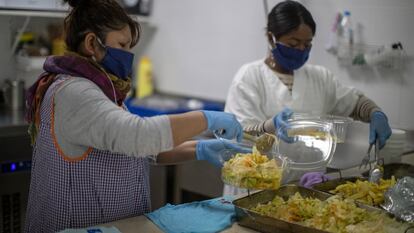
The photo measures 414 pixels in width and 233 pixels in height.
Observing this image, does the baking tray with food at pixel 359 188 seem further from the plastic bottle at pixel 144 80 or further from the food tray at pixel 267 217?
the plastic bottle at pixel 144 80

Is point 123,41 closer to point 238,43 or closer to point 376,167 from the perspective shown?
point 376,167

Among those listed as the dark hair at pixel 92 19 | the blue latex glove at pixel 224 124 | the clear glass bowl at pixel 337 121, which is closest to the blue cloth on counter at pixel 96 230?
the blue latex glove at pixel 224 124

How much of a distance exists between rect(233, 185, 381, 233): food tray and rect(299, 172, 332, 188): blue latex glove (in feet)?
0.49

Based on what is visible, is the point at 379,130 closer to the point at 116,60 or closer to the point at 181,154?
the point at 181,154

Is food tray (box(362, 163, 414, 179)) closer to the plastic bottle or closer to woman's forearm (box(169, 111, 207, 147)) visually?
woman's forearm (box(169, 111, 207, 147))

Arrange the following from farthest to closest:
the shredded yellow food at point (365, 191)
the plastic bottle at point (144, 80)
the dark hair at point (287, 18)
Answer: the plastic bottle at point (144, 80) → the dark hair at point (287, 18) → the shredded yellow food at point (365, 191)

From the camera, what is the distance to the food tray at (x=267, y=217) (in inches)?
54.9

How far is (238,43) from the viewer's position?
10.6ft

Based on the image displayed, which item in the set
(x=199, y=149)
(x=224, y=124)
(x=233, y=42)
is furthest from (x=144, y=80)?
(x=224, y=124)

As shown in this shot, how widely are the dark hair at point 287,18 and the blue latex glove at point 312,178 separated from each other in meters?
0.56

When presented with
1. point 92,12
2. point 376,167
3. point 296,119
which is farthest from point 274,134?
point 92,12

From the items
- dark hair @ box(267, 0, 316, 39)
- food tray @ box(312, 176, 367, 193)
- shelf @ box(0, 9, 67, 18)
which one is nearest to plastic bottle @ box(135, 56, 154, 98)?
shelf @ box(0, 9, 67, 18)

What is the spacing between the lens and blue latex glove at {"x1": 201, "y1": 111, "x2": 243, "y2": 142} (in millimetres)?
1524

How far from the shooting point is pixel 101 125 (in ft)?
4.44
